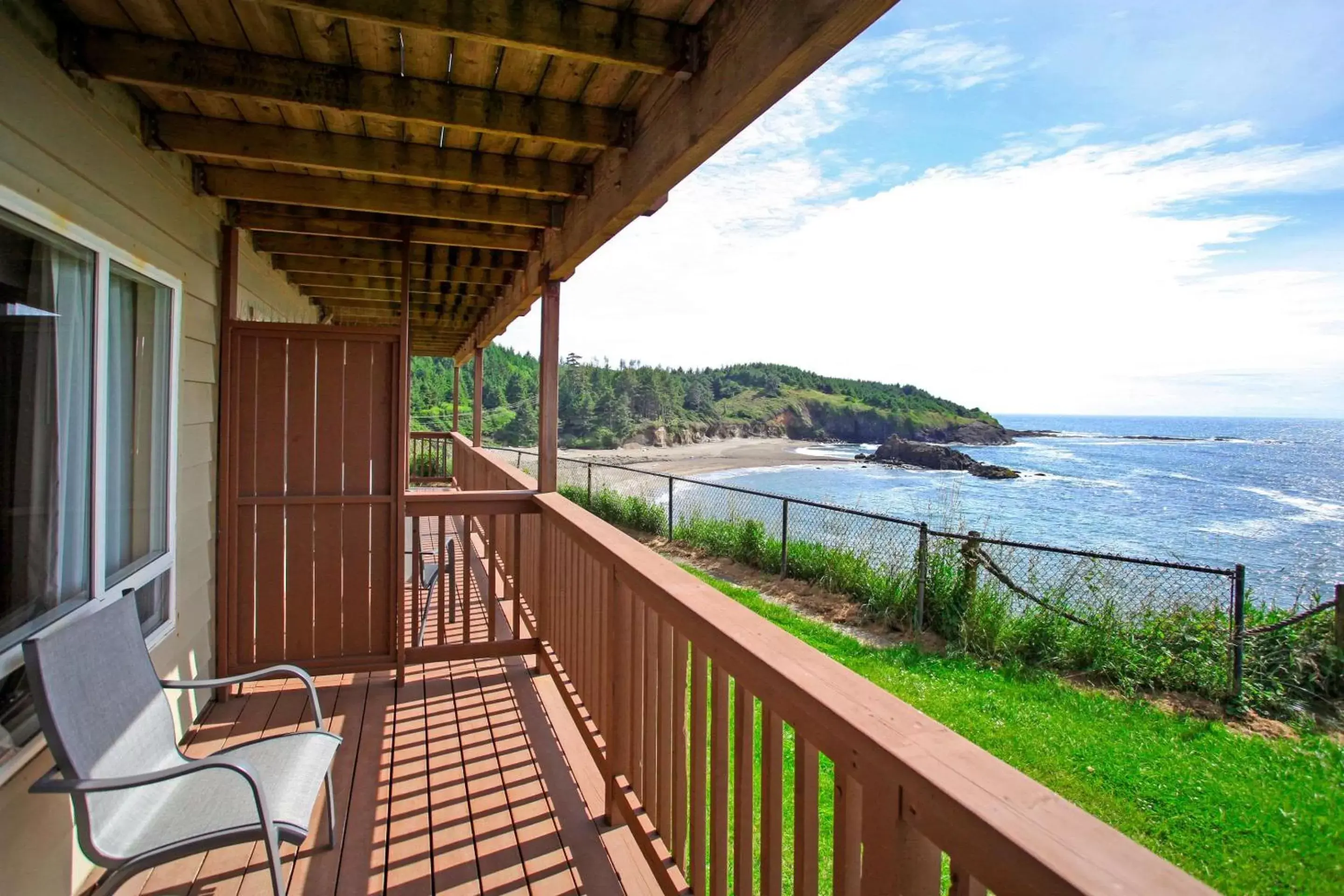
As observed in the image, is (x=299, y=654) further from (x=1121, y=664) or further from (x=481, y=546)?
(x=1121, y=664)

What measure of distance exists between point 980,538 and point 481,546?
4.72 m

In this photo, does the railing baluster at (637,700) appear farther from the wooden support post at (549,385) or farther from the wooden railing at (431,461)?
the wooden railing at (431,461)

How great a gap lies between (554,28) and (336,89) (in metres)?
0.81

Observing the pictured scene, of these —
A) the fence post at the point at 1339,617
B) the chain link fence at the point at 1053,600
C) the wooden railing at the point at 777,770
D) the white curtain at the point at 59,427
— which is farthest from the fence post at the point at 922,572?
the white curtain at the point at 59,427

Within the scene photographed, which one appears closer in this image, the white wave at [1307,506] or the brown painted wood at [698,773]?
the brown painted wood at [698,773]

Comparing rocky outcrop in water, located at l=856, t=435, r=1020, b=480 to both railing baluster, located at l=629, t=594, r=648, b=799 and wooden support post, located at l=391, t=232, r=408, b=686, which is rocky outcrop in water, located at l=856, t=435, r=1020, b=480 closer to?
wooden support post, located at l=391, t=232, r=408, b=686

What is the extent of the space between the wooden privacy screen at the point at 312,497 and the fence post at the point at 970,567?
4413 mm

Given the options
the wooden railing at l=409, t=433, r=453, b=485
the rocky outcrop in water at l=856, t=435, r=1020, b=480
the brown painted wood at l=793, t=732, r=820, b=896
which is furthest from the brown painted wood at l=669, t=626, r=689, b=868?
the rocky outcrop in water at l=856, t=435, r=1020, b=480

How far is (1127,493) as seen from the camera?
2647 cm

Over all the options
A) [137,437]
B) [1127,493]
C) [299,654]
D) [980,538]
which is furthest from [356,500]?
[1127,493]

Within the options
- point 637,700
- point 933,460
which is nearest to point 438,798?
point 637,700

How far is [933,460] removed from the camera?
104 ft

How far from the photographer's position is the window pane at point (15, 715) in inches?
63.7

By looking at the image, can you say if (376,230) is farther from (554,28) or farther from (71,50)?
(554,28)
